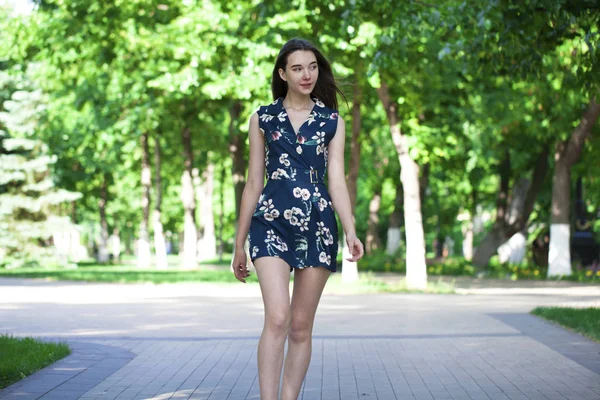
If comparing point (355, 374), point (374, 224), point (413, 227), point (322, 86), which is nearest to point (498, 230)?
point (374, 224)

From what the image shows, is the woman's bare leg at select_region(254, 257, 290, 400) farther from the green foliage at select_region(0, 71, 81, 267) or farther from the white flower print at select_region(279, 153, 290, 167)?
the green foliage at select_region(0, 71, 81, 267)

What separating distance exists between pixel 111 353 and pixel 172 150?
3280 cm

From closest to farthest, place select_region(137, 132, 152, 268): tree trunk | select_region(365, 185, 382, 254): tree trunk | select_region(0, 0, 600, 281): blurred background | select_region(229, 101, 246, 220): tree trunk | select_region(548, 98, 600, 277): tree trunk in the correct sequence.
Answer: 1. select_region(0, 0, 600, 281): blurred background
2. select_region(548, 98, 600, 277): tree trunk
3. select_region(229, 101, 246, 220): tree trunk
4. select_region(137, 132, 152, 268): tree trunk
5. select_region(365, 185, 382, 254): tree trunk

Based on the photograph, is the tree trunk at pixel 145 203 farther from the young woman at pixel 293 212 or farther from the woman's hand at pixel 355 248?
the woman's hand at pixel 355 248

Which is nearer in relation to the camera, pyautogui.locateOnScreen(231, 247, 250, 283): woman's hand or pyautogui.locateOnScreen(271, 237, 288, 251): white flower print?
pyautogui.locateOnScreen(271, 237, 288, 251): white flower print

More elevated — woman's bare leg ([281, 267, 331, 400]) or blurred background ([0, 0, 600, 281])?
blurred background ([0, 0, 600, 281])

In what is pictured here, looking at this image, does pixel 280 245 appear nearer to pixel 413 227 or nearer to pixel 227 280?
pixel 413 227

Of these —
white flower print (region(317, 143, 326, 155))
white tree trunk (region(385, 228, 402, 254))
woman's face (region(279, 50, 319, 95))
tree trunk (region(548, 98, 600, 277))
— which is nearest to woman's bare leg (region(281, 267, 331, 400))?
white flower print (region(317, 143, 326, 155))

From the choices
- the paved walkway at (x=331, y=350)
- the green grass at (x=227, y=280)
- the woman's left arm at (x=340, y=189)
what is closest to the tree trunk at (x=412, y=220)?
the green grass at (x=227, y=280)

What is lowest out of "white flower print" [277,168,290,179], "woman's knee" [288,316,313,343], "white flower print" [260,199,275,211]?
"woman's knee" [288,316,313,343]

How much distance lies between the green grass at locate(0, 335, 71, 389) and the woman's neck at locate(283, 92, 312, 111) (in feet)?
11.2

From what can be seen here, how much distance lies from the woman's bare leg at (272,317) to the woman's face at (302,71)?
886 mm

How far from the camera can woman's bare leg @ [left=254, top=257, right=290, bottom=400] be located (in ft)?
16.8

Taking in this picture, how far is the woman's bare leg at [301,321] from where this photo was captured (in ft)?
17.5
